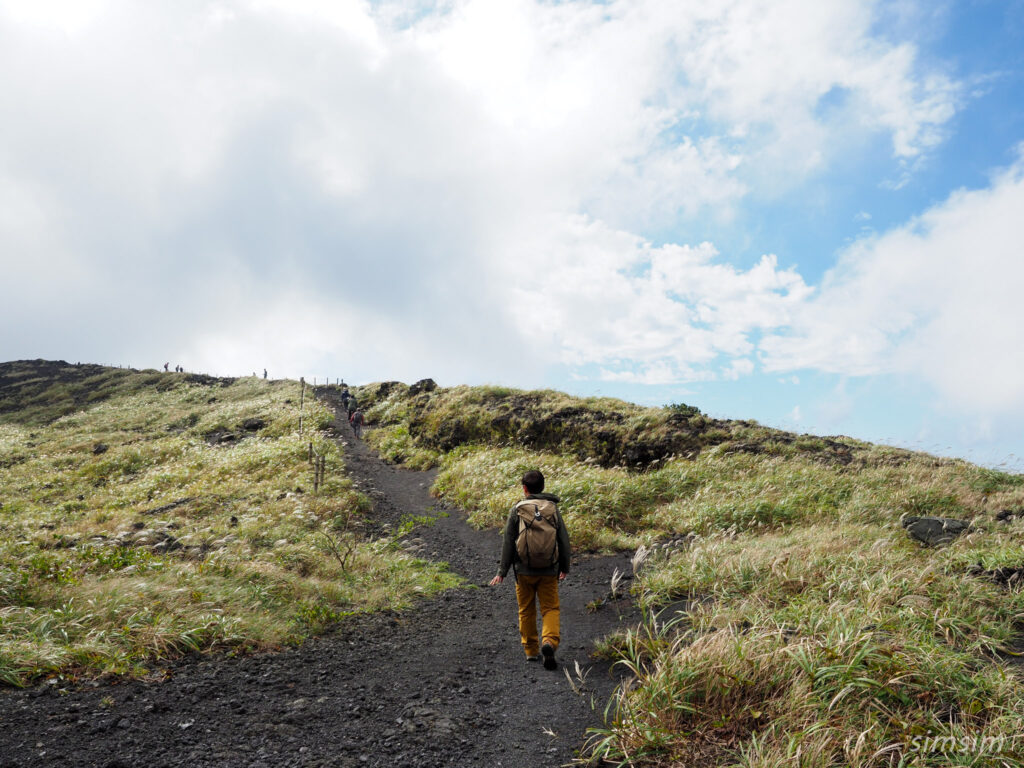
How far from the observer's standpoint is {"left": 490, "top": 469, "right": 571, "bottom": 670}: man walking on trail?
623cm

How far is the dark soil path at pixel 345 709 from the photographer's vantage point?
437 cm

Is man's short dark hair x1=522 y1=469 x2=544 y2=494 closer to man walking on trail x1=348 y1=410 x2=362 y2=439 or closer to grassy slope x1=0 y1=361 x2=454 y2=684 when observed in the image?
grassy slope x1=0 y1=361 x2=454 y2=684

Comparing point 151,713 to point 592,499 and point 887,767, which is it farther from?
point 592,499

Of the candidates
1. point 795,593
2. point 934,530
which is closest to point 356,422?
point 795,593

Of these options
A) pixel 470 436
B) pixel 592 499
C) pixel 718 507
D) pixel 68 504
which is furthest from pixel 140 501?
pixel 718 507

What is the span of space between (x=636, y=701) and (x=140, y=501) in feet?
60.3

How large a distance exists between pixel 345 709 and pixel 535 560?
8.14 ft

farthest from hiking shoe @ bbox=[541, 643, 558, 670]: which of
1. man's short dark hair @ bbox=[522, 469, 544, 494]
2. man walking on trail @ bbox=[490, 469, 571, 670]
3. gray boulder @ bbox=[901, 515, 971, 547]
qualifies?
gray boulder @ bbox=[901, 515, 971, 547]

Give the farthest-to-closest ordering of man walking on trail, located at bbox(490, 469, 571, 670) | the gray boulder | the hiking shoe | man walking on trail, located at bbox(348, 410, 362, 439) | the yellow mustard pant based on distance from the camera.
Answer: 1. man walking on trail, located at bbox(348, 410, 362, 439)
2. the gray boulder
3. the yellow mustard pant
4. man walking on trail, located at bbox(490, 469, 571, 670)
5. the hiking shoe

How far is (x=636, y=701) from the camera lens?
4547 millimetres

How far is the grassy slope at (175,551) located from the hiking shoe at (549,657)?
11.2 ft

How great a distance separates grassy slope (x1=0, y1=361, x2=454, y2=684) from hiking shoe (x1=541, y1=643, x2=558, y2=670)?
11.2 feet

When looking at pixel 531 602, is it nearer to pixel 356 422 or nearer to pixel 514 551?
pixel 514 551

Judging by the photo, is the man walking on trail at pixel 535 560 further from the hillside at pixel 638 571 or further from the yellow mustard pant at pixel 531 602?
the hillside at pixel 638 571
